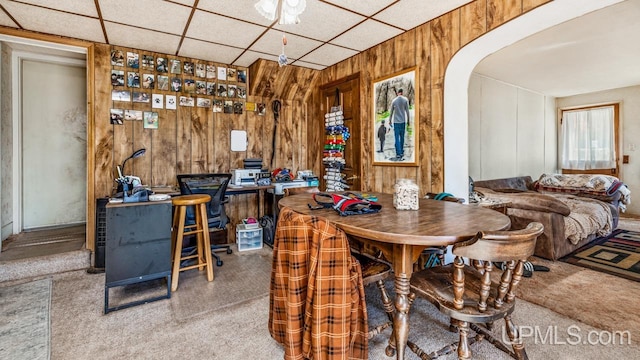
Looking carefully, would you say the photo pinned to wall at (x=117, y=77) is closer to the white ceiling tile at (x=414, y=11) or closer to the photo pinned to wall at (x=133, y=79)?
the photo pinned to wall at (x=133, y=79)

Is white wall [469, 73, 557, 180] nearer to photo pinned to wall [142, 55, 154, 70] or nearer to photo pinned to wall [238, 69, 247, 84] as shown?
photo pinned to wall [238, 69, 247, 84]

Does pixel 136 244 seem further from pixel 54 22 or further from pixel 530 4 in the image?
pixel 530 4

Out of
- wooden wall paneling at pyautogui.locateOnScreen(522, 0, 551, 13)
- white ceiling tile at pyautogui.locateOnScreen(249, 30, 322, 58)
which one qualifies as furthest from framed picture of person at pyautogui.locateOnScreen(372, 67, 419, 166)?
wooden wall paneling at pyautogui.locateOnScreen(522, 0, 551, 13)

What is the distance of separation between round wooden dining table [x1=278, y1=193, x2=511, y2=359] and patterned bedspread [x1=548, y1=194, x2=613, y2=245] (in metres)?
2.68

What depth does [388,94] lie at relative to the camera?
11.2 feet

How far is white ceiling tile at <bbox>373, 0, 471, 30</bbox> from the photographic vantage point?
2.55 metres

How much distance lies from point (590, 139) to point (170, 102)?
8.51m

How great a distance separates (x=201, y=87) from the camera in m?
3.97

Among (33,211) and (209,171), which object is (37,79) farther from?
(209,171)

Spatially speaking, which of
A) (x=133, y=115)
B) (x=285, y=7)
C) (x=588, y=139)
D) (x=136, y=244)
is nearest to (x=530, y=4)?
(x=285, y=7)

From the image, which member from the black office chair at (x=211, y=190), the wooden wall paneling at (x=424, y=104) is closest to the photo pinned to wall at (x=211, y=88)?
the black office chair at (x=211, y=190)

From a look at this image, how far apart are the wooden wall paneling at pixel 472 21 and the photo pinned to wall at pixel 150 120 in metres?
3.60

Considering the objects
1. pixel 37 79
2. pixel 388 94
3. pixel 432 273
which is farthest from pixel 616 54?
pixel 37 79

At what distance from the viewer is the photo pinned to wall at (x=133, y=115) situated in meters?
3.55
